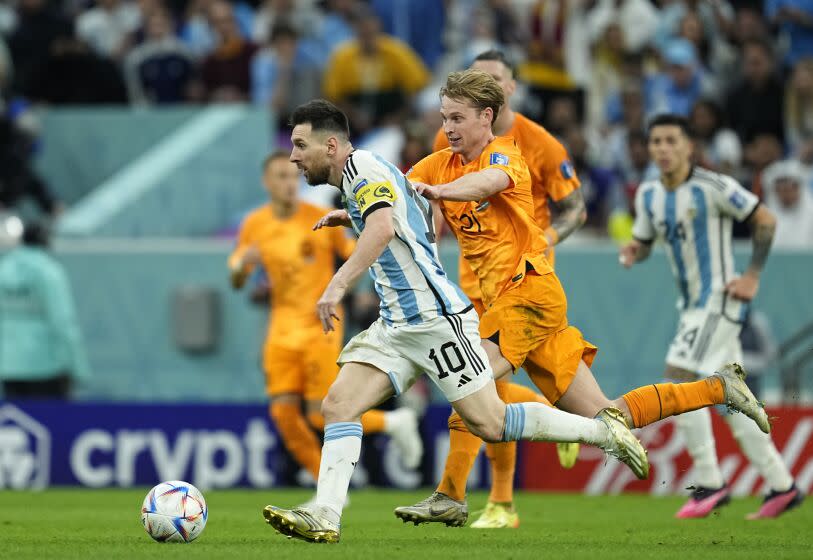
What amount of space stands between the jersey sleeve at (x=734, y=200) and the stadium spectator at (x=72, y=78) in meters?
9.92

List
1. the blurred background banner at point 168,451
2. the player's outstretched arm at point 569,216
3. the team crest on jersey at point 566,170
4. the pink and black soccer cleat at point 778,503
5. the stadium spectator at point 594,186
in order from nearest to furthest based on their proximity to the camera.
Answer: the player's outstretched arm at point 569,216 → the team crest on jersey at point 566,170 → the pink and black soccer cleat at point 778,503 → the blurred background banner at point 168,451 → the stadium spectator at point 594,186

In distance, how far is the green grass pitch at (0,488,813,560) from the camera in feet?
24.5

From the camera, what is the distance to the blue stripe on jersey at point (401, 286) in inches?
304

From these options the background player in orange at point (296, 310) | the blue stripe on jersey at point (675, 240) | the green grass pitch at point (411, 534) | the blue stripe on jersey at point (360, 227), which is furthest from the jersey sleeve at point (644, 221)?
the blue stripe on jersey at point (360, 227)

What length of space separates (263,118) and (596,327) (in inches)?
172

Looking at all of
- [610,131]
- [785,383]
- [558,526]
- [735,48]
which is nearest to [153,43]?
[610,131]

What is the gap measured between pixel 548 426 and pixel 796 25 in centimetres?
1032

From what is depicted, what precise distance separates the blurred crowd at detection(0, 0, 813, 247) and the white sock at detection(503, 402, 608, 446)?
292 inches

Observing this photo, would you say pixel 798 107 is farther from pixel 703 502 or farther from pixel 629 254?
pixel 703 502

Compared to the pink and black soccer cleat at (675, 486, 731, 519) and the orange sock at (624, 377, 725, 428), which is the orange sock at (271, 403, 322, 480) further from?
the orange sock at (624, 377, 725, 428)

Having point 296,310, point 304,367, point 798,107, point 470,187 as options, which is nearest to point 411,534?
Answer: point 470,187

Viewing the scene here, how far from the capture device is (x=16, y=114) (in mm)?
17922

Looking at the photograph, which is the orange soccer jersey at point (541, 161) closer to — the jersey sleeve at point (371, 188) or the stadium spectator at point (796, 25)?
the jersey sleeve at point (371, 188)

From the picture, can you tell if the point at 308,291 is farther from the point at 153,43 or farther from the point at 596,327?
the point at 153,43
